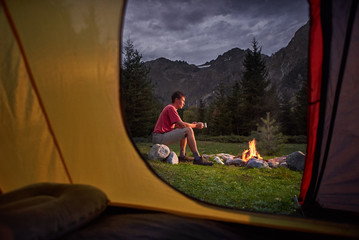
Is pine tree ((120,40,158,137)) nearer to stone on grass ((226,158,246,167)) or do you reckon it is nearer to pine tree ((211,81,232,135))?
pine tree ((211,81,232,135))

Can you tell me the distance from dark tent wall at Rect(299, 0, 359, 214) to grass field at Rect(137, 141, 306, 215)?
1.68ft

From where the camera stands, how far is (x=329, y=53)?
1.65m

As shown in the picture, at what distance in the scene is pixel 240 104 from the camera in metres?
20.1

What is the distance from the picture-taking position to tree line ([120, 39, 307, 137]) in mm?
15219

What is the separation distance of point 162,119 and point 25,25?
332 centimetres

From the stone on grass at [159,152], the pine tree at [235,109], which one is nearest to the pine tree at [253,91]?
the pine tree at [235,109]

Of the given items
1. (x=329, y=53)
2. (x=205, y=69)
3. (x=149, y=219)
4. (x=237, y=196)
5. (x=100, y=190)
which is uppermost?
(x=205, y=69)

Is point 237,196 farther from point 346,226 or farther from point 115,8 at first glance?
point 115,8

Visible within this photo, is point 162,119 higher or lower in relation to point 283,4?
lower

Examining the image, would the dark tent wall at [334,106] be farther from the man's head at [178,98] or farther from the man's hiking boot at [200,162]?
the man's head at [178,98]

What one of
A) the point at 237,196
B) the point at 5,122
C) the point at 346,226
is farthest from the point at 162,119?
the point at 346,226

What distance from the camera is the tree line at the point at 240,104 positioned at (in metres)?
15.2

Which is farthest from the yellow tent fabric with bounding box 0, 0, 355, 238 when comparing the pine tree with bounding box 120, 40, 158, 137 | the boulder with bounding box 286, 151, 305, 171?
the pine tree with bounding box 120, 40, 158, 137

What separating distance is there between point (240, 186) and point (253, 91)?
59.7 ft
